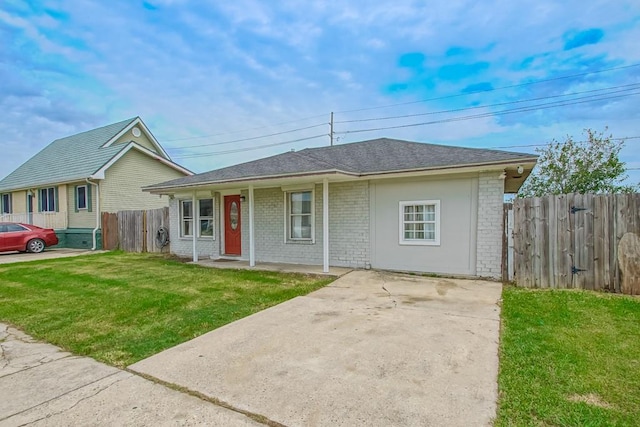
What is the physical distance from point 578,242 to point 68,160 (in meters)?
Result: 22.8

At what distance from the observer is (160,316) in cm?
530

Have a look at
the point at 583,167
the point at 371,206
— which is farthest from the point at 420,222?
the point at 583,167

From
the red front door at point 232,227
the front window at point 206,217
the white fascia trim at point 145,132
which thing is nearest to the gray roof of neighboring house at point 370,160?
the red front door at point 232,227

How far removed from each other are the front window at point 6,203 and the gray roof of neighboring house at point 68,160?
2.38 ft

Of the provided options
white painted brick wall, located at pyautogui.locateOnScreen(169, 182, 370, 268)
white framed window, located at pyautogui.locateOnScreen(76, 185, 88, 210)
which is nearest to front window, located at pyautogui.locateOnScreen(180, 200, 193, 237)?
white painted brick wall, located at pyautogui.locateOnScreen(169, 182, 370, 268)

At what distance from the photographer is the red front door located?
38.3 feet

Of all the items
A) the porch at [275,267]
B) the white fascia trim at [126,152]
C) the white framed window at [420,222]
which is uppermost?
the white fascia trim at [126,152]

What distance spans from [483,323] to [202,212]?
10388 millimetres

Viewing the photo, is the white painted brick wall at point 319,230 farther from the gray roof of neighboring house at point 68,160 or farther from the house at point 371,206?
the gray roof of neighboring house at point 68,160

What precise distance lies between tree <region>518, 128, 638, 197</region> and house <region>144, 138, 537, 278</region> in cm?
1145

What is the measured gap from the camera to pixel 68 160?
1873cm

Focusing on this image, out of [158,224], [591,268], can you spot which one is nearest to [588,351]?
[591,268]

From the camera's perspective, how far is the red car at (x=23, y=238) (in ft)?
47.4

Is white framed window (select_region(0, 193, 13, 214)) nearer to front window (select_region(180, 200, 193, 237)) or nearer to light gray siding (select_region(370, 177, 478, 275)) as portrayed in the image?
front window (select_region(180, 200, 193, 237))
